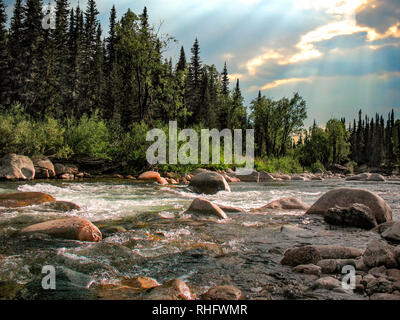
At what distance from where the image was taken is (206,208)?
22.9ft

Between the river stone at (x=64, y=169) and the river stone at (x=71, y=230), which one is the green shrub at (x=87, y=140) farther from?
the river stone at (x=71, y=230)

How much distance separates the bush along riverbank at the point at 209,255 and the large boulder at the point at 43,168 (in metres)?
10.6

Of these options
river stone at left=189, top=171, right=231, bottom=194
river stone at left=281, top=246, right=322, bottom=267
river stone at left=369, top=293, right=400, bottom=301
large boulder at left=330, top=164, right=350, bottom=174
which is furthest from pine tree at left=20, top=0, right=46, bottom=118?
large boulder at left=330, top=164, right=350, bottom=174

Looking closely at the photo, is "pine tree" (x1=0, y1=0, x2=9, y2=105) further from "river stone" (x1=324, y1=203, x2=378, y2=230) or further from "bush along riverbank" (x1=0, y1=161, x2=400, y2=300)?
"river stone" (x1=324, y1=203, x2=378, y2=230)

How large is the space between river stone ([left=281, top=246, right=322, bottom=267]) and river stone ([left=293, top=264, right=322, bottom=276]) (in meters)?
0.20

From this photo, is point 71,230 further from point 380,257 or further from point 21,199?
point 380,257

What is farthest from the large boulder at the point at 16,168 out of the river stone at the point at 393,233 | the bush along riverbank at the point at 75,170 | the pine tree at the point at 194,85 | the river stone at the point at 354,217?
the pine tree at the point at 194,85

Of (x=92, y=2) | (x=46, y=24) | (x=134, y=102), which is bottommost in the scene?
(x=134, y=102)

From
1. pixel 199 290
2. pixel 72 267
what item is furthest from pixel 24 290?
pixel 199 290

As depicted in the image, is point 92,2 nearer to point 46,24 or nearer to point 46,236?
point 46,24

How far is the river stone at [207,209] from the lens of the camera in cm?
679

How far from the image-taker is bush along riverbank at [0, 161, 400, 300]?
2.65 metres
